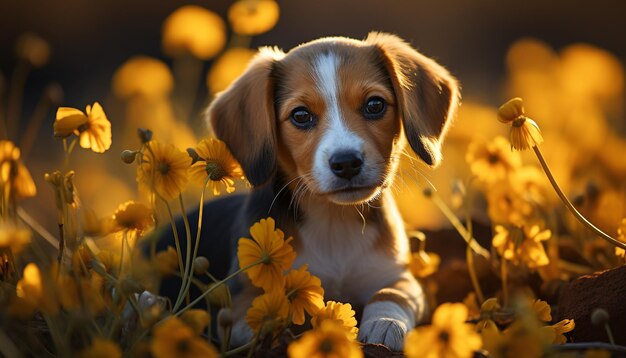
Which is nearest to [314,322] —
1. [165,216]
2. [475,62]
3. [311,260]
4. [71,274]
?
[71,274]

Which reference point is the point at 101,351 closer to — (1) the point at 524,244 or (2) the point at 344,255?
(2) the point at 344,255

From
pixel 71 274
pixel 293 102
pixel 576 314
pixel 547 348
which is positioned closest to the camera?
pixel 547 348

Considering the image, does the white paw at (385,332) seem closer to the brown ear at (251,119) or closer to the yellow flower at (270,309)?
the yellow flower at (270,309)

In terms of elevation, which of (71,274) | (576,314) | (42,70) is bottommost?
(42,70)

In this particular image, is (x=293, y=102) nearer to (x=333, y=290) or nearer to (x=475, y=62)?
(x=333, y=290)

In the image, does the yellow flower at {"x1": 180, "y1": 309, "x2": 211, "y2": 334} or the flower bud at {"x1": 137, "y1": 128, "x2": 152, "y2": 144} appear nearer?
the yellow flower at {"x1": 180, "y1": 309, "x2": 211, "y2": 334}

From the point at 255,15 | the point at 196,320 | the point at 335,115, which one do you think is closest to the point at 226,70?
the point at 255,15

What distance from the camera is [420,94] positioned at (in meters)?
3.60

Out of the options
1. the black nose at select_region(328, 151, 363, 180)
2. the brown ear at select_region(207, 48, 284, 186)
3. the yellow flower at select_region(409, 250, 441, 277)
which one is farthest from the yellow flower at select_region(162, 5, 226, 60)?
the black nose at select_region(328, 151, 363, 180)

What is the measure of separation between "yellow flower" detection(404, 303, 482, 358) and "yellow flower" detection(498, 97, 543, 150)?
0.90 m

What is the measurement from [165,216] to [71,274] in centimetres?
166

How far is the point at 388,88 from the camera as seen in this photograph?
140 inches

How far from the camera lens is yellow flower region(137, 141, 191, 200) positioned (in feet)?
8.90

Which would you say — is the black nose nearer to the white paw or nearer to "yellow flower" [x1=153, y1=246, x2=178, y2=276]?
the white paw
